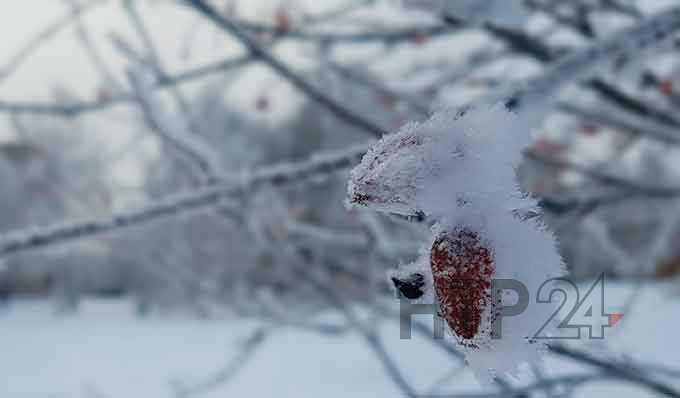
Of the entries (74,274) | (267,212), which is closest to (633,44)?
(267,212)

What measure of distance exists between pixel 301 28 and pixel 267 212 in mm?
478

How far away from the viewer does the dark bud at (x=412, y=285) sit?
0.35 metres

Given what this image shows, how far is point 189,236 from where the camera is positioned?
3.68 m

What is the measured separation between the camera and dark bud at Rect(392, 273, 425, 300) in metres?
0.35

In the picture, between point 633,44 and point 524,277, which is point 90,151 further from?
point 524,277

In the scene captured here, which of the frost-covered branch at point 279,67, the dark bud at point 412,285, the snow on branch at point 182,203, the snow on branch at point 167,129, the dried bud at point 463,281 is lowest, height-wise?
the dried bud at point 463,281

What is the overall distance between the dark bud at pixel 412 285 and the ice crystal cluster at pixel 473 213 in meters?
0.01

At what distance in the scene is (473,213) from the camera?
1.08 ft

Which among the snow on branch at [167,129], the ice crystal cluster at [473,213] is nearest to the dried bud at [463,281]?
the ice crystal cluster at [473,213]

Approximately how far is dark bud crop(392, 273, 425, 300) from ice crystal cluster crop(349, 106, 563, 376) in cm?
1

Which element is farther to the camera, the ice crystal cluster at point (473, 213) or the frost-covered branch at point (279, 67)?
the frost-covered branch at point (279, 67)

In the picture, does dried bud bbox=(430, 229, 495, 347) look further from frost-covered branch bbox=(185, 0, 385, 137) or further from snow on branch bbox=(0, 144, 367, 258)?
frost-covered branch bbox=(185, 0, 385, 137)

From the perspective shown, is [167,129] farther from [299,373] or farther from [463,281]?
[299,373]

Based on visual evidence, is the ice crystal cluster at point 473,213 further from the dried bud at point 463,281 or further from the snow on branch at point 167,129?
the snow on branch at point 167,129
